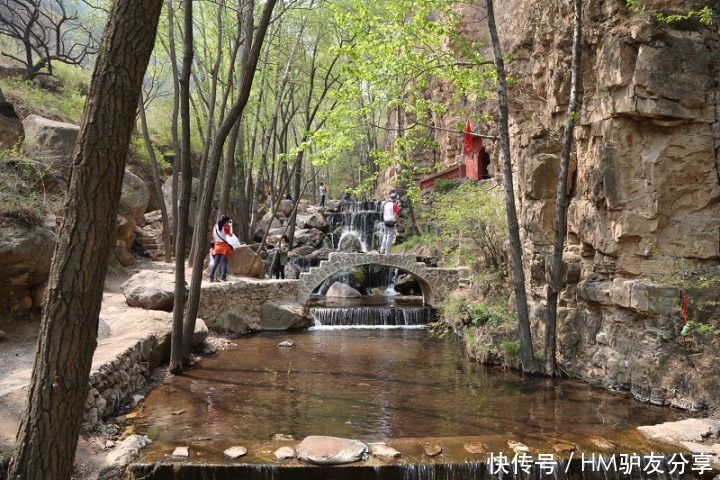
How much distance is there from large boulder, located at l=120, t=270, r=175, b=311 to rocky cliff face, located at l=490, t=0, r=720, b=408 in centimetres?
757

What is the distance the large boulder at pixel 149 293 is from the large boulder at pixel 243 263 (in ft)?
12.6

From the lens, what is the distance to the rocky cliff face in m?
7.49

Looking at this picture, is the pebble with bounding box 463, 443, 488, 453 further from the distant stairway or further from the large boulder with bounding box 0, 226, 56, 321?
the distant stairway

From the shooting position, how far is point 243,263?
14664mm

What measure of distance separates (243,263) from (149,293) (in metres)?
4.62

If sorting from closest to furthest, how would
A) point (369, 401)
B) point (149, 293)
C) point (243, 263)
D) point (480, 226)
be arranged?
point (369, 401)
point (149, 293)
point (480, 226)
point (243, 263)

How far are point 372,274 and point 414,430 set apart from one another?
542 inches

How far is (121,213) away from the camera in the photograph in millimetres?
13711

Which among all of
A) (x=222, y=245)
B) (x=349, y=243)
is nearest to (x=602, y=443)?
(x=222, y=245)

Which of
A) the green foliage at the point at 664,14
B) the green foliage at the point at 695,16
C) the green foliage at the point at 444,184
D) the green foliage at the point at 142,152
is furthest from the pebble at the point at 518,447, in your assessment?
the green foliage at the point at 444,184

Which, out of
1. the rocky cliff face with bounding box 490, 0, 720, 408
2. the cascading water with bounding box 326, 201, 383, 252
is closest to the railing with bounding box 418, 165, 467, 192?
the cascading water with bounding box 326, 201, 383, 252

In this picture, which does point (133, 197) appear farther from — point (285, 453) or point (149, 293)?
point (285, 453)

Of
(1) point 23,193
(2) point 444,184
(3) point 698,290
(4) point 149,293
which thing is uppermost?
(2) point 444,184

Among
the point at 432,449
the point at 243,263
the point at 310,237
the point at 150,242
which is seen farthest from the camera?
the point at 310,237
